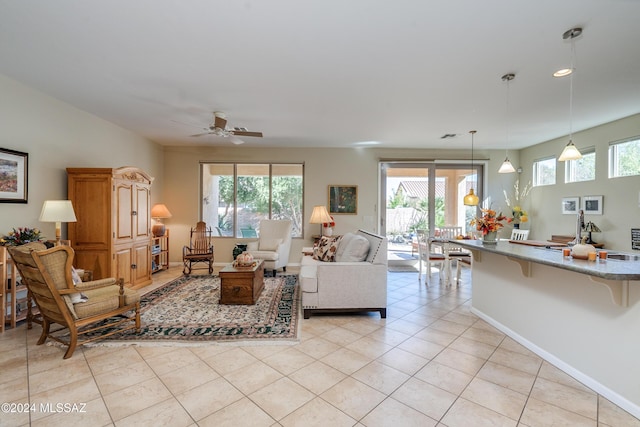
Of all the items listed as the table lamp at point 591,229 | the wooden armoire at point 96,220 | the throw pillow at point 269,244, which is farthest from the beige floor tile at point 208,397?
the table lamp at point 591,229

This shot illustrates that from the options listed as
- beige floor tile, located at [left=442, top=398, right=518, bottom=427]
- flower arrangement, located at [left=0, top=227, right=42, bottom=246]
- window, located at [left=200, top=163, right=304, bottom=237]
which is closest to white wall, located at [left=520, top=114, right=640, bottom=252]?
beige floor tile, located at [left=442, top=398, right=518, bottom=427]

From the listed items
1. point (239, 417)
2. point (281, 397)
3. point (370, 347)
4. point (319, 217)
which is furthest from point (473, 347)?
point (319, 217)

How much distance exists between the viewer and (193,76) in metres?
3.00

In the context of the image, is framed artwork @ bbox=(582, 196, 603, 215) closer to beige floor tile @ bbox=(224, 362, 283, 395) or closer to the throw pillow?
the throw pillow

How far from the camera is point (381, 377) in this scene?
214cm

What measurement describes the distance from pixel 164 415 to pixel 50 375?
118 centimetres

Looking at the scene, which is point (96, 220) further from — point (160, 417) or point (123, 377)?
point (160, 417)

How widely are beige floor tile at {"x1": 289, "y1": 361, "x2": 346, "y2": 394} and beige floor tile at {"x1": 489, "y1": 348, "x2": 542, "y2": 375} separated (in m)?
1.41

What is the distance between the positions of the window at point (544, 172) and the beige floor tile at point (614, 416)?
5.14m

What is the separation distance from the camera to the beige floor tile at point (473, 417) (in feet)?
5.50

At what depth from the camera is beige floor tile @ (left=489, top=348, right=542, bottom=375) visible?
2.29 m

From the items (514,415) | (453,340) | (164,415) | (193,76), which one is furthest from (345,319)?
(193,76)

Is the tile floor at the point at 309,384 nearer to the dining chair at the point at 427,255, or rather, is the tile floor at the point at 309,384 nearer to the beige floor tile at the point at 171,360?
the beige floor tile at the point at 171,360

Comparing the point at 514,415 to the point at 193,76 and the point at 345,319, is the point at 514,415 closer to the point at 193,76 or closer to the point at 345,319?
the point at 345,319
